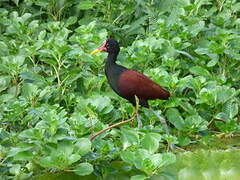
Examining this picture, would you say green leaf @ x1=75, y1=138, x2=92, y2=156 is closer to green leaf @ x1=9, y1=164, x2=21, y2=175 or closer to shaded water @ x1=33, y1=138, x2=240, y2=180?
shaded water @ x1=33, y1=138, x2=240, y2=180

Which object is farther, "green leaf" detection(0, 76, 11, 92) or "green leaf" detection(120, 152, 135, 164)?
"green leaf" detection(0, 76, 11, 92)

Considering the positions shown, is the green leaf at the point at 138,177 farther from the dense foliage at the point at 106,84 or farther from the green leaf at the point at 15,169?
the green leaf at the point at 15,169

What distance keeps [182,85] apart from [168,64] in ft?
1.66

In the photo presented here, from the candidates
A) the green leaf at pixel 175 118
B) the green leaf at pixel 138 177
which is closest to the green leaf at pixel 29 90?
the green leaf at pixel 175 118

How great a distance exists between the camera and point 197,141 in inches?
262

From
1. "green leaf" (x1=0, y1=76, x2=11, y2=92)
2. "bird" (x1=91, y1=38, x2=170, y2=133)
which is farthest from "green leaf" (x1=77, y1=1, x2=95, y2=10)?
"bird" (x1=91, y1=38, x2=170, y2=133)

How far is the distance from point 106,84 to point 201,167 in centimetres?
203

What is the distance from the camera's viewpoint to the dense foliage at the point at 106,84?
17.3ft

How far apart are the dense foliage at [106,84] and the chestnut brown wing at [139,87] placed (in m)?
0.19

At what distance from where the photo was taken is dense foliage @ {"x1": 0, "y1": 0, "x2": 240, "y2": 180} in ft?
17.3

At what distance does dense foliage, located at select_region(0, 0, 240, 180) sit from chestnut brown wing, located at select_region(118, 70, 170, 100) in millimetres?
188

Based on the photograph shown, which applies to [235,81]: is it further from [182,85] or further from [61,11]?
[61,11]

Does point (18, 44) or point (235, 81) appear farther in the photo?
point (18, 44)

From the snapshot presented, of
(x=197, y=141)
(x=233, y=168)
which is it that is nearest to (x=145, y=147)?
(x=233, y=168)
